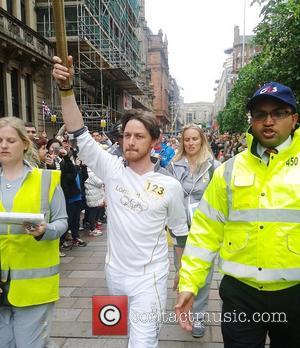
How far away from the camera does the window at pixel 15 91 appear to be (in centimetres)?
2022

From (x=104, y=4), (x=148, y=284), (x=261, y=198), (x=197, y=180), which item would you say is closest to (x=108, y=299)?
(x=148, y=284)

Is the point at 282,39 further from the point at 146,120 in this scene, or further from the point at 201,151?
the point at 146,120

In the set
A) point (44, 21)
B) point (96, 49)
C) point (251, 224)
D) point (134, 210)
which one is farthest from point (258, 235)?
point (96, 49)

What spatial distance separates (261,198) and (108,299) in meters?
1.07

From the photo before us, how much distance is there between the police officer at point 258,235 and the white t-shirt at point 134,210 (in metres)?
0.37

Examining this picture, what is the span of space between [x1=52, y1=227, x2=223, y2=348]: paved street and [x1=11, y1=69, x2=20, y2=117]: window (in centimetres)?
1511

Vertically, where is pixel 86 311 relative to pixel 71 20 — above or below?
below

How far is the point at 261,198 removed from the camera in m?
2.21

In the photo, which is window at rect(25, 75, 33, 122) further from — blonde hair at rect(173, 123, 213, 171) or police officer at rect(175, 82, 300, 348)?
police officer at rect(175, 82, 300, 348)

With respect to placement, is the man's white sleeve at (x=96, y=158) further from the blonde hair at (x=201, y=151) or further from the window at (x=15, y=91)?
the window at (x=15, y=91)

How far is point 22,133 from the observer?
2693 millimetres

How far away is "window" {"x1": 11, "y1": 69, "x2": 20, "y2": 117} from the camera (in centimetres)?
2022

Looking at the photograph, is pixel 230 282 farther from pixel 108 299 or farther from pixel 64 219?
pixel 64 219

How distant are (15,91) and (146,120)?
19214 millimetres
